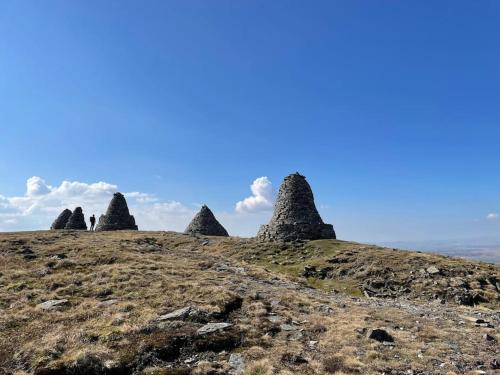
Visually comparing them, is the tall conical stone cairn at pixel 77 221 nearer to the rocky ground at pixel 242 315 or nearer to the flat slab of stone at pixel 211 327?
the rocky ground at pixel 242 315

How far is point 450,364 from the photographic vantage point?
1181 cm

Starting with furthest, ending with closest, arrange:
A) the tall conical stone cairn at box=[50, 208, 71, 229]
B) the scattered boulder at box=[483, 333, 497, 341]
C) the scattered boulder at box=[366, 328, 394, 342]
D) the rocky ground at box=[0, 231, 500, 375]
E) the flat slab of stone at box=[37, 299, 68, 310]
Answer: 1. the tall conical stone cairn at box=[50, 208, 71, 229]
2. the flat slab of stone at box=[37, 299, 68, 310]
3. the scattered boulder at box=[483, 333, 497, 341]
4. the scattered boulder at box=[366, 328, 394, 342]
5. the rocky ground at box=[0, 231, 500, 375]

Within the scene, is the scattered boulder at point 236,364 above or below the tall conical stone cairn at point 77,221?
below

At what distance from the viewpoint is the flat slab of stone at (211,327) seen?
14602 mm

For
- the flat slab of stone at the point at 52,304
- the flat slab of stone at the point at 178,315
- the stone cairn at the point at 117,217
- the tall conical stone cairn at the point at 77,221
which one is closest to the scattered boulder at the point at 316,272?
the flat slab of stone at the point at 178,315

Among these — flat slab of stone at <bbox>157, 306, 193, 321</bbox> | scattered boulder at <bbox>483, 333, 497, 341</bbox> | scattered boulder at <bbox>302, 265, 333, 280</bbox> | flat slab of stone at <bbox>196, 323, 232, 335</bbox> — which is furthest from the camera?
scattered boulder at <bbox>302, 265, 333, 280</bbox>

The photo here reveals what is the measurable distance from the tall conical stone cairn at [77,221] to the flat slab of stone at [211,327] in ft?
174

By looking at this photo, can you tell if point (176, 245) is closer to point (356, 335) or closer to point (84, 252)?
point (84, 252)

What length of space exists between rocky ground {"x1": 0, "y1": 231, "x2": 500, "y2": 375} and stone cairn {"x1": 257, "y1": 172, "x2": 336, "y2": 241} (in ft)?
27.1

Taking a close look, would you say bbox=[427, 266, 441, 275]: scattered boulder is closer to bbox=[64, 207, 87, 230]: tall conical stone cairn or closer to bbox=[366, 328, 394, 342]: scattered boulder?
bbox=[366, 328, 394, 342]: scattered boulder

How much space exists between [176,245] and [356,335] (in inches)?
1295

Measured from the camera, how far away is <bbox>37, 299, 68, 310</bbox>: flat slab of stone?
18.4 meters

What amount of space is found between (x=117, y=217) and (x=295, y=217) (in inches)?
1255

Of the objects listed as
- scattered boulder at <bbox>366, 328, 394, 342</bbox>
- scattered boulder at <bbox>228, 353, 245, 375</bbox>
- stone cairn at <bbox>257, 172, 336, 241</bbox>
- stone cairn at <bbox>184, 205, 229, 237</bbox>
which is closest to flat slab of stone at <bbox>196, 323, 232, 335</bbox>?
scattered boulder at <bbox>228, 353, 245, 375</bbox>
